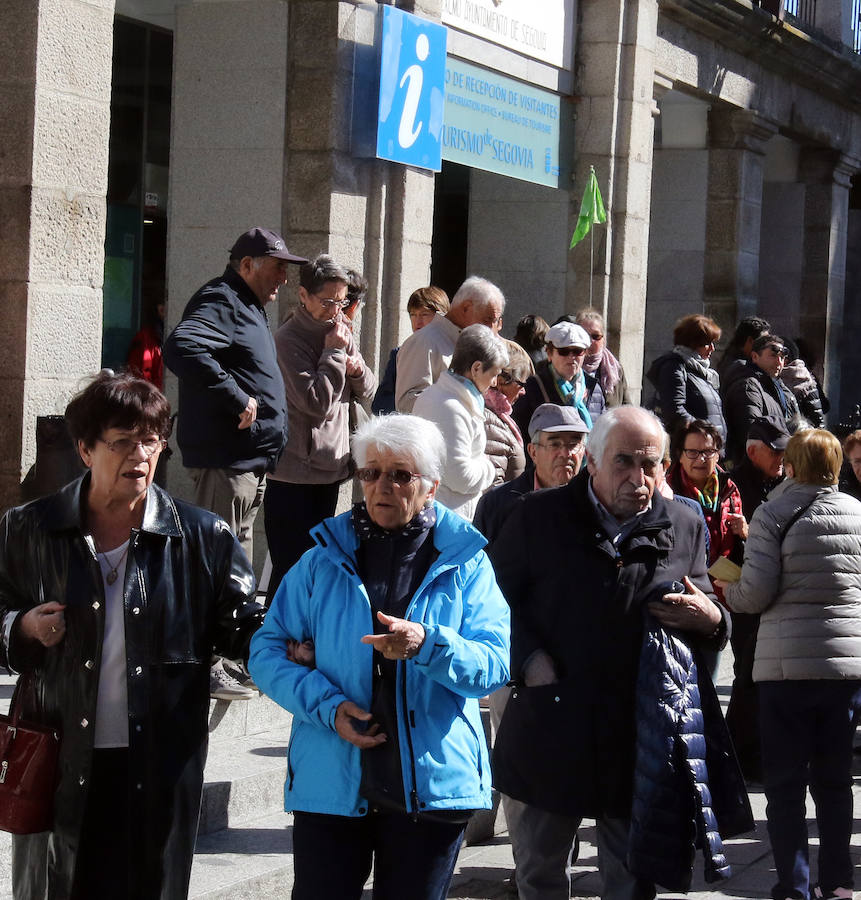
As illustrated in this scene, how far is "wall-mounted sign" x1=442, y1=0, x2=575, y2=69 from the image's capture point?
12109 mm

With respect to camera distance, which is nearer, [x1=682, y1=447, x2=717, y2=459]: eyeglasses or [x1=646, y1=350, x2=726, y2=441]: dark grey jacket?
[x1=682, y1=447, x2=717, y2=459]: eyeglasses

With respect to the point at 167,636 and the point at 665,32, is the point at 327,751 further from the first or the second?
the point at 665,32

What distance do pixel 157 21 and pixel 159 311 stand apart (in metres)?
2.03

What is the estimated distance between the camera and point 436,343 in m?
8.12

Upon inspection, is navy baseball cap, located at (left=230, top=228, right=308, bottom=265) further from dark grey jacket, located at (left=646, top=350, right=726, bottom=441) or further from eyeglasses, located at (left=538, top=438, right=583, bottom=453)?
dark grey jacket, located at (left=646, top=350, right=726, bottom=441)

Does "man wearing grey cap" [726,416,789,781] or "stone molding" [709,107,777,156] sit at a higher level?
"stone molding" [709,107,777,156]

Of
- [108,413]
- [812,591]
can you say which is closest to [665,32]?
[812,591]

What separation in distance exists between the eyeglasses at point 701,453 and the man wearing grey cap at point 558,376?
0.98 m

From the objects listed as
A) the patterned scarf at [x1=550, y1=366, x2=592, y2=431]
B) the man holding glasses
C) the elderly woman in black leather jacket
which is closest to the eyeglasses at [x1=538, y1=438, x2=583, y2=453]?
the man holding glasses

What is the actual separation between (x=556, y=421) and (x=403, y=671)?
91.0 inches

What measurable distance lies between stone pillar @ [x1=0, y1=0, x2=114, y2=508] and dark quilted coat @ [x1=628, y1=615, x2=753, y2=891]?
13.3 feet

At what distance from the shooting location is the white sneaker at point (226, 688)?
6.94 m

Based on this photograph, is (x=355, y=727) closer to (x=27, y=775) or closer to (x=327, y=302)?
(x=27, y=775)

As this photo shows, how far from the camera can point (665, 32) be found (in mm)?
15406
